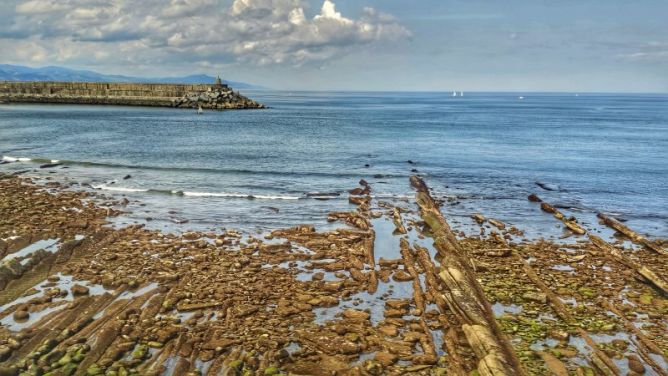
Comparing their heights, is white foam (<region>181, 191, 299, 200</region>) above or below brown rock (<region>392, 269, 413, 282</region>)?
above

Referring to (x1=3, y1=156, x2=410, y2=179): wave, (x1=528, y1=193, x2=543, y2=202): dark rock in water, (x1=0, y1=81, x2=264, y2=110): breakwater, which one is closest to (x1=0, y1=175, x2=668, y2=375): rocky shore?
(x1=528, y1=193, x2=543, y2=202): dark rock in water

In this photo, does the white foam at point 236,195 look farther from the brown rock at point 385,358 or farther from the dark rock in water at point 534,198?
the brown rock at point 385,358

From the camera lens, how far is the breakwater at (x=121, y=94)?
485 ft

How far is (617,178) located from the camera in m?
44.2

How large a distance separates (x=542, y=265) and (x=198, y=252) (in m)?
15.6

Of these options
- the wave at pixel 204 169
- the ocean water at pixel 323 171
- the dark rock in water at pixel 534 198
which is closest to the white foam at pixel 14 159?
the wave at pixel 204 169

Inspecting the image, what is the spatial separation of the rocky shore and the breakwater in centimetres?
12674

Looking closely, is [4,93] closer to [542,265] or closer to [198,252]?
[198,252]

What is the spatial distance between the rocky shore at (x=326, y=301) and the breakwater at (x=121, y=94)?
126735mm

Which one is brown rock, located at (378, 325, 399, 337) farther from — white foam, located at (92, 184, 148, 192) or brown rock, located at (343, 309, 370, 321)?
white foam, located at (92, 184, 148, 192)

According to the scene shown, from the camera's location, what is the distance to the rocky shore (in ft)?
42.6

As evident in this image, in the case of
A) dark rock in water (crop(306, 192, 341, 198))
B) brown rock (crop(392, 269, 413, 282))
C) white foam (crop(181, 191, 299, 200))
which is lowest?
brown rock (crop(392, 269, 413, 282))

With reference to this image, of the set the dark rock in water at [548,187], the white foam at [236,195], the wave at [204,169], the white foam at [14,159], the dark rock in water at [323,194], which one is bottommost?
the white foam at [236,195]

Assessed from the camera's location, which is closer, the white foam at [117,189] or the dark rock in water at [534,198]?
the dark rock in water at [534,198]
